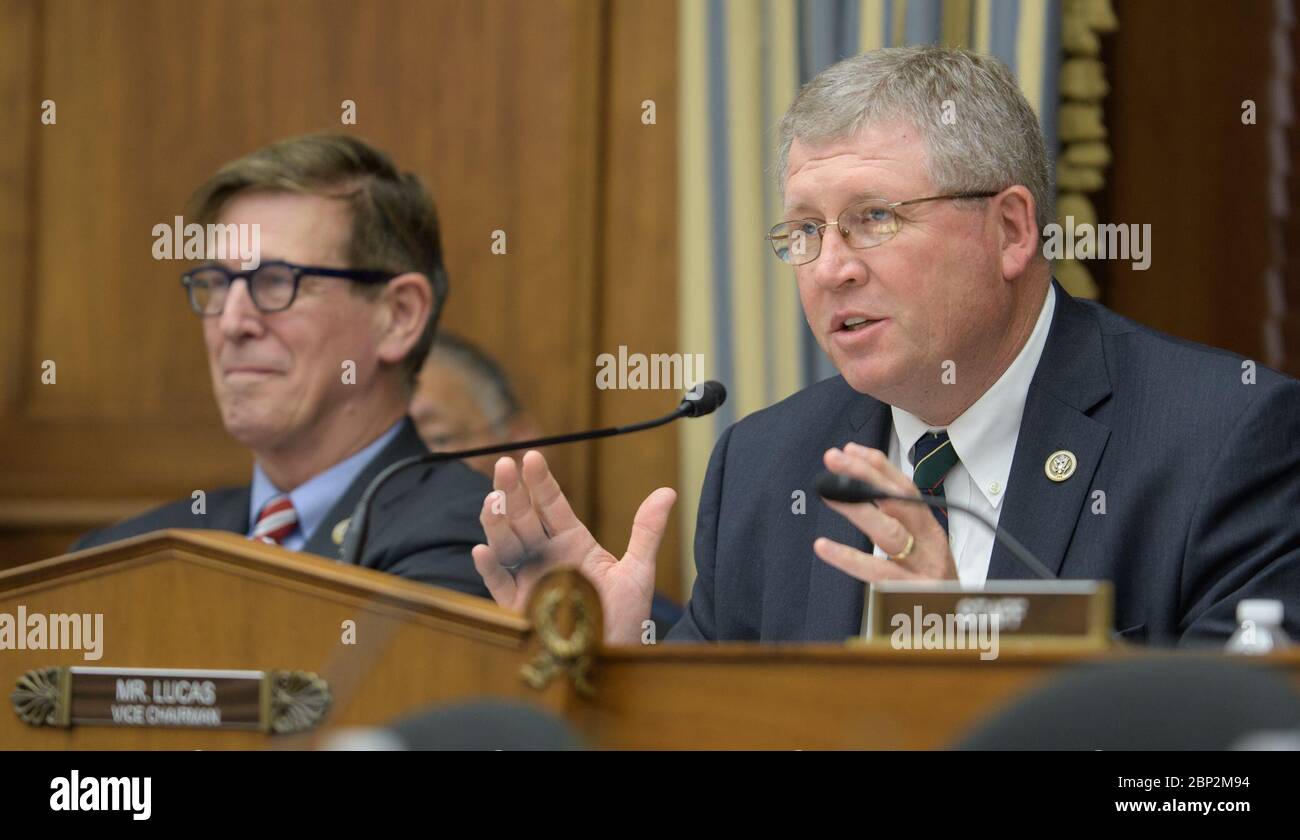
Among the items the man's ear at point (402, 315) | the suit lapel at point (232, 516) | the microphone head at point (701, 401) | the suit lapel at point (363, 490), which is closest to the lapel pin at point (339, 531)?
the suit lapel at point (363, 490)

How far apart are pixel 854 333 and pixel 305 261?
1.13 metres

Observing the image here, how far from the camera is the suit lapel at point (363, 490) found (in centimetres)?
269

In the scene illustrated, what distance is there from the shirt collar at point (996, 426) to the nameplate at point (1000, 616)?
83 centimetres

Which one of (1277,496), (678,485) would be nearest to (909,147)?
(1277,496)

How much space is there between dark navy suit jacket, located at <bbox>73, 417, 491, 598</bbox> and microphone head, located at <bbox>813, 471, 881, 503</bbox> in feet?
3.11

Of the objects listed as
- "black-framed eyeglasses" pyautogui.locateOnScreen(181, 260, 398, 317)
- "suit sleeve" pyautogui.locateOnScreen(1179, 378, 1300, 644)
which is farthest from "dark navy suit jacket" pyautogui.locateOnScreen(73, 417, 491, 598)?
"suit sleeve" pyautogui.locateOnScreen(1179, 378, 1300, 644)

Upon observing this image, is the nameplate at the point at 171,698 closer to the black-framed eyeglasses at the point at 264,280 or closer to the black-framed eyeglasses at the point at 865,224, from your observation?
the black-framed eyeglasses at the point at 865,224

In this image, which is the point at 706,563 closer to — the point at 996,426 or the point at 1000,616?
the point at 996,426

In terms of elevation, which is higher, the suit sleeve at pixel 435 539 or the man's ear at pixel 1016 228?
the man's ear at pixel 1016 228

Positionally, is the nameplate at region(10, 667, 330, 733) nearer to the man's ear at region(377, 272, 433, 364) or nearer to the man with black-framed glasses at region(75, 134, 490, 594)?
the man with black-framed glasses at region(75, 134, 490, 594)

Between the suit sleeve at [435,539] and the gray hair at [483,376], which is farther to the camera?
the gray hair at [483,376]

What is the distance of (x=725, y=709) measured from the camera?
51.2 inches

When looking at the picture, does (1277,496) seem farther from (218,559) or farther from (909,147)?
(218,559)

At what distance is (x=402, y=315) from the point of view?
3.02 meters
